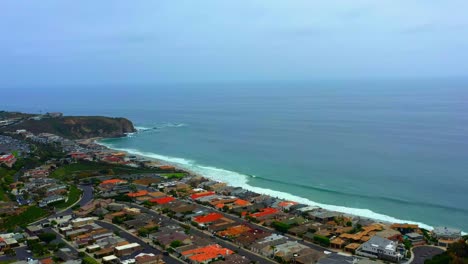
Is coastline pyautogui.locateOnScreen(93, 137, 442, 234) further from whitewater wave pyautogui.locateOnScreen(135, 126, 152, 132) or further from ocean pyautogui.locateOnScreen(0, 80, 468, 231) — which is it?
whitewater wave pyautogui.locateOnScreen(135, 126, 152, 132)

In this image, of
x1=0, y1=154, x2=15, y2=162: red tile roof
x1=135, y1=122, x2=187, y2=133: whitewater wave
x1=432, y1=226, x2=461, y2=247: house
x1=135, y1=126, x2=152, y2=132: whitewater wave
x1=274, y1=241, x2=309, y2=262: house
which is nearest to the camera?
x1=274, y1=241, x2=309, y2=262: house

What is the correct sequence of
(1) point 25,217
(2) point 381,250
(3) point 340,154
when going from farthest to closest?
(3) point 340,154
(1) point 25,217
(2) point 381,250

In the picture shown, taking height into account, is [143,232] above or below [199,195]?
below

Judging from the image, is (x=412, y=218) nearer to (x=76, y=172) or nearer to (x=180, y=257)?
(x=180, y=257)

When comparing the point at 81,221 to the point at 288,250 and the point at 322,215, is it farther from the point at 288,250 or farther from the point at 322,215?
the point at 322,215

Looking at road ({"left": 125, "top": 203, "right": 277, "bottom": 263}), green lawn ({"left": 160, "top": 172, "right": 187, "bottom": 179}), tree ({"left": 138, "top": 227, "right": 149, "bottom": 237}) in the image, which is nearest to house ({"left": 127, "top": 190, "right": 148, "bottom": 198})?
road ({"left": 125, "top": 203, "right": 277, "bottom": 263})

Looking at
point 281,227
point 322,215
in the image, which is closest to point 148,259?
point 281,227
